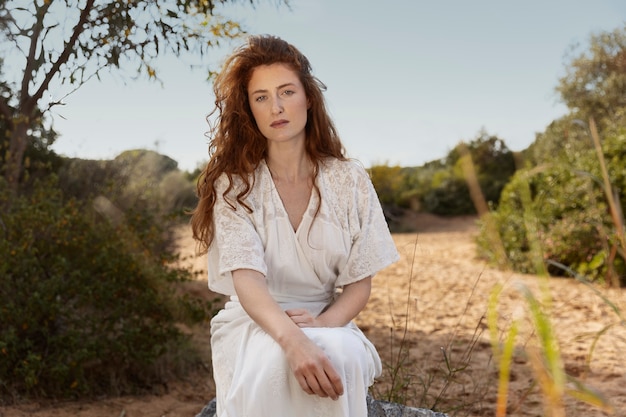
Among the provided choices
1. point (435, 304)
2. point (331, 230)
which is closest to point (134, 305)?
point (331, 230)

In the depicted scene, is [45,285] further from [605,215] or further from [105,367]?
[605,215]

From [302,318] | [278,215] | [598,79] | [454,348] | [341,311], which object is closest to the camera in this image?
[302,318]

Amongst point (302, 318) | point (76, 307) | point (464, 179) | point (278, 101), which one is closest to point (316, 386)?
point (302, 318)

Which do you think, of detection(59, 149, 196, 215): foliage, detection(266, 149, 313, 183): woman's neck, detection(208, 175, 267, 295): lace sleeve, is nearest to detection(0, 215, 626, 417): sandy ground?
detection(266, 149, 313, 183): woman's neck

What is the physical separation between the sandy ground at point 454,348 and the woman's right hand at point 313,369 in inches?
20.8

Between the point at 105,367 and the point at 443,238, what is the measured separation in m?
12.0

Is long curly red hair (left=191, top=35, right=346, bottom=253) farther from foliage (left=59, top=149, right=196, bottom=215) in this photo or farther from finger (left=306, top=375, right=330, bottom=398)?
foliage (left=59, top=149, right=196, bottom=215)

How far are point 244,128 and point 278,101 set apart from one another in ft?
0.72

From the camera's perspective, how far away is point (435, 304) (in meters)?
7.41

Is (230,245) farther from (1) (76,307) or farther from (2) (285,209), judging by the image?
(1) (76,307)

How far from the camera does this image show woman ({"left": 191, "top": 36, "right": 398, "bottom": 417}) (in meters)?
2.30

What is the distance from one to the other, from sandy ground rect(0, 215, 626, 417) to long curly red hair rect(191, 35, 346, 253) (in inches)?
26.0

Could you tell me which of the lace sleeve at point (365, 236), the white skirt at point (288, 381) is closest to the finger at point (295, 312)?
the white skirt at point (288, 381)

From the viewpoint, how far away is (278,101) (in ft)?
8.18
